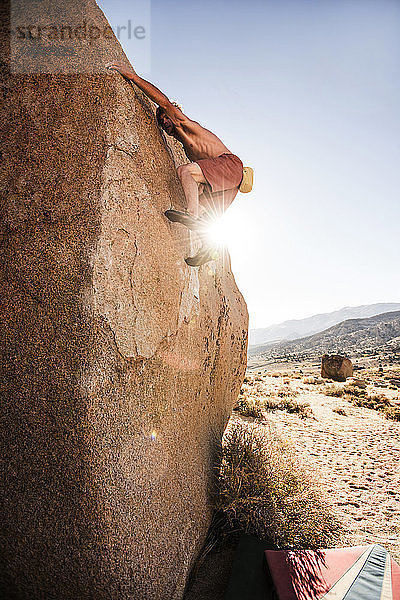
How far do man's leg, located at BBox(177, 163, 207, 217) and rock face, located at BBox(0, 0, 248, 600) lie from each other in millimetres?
298

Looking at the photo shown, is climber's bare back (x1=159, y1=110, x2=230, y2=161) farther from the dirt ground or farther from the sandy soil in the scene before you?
the sandy soil

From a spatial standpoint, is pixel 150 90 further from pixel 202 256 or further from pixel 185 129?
pixel 202 256

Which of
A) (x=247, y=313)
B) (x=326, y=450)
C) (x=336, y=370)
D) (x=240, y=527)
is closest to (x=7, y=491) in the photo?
(x=240, y=527)

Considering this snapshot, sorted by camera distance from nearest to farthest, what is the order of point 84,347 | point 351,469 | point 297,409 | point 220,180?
1. point 84,347
2. point 220,180
3. point 351,469
4. point 297,409

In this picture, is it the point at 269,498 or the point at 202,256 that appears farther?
the point at 269,498

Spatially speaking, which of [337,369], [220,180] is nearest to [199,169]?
[220,180]

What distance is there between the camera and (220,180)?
10.4 feet

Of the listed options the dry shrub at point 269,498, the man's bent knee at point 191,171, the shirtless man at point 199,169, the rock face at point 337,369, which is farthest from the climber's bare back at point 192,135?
the rock face at point 337,369

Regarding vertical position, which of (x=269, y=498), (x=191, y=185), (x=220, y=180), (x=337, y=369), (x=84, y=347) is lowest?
(x=337, y=369)

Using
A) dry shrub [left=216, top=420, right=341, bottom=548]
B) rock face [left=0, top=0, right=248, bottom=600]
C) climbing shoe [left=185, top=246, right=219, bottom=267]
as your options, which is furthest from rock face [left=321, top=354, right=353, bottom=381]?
climbing shoe [left=185, top=246, right=219, bottom=267]

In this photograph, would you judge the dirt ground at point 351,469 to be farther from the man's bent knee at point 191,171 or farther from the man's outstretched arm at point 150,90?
the man's outstretched arm at point 150,90

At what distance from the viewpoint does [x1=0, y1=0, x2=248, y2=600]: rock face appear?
207 cm

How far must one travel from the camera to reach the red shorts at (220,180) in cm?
311

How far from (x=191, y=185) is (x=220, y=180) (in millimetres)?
335
